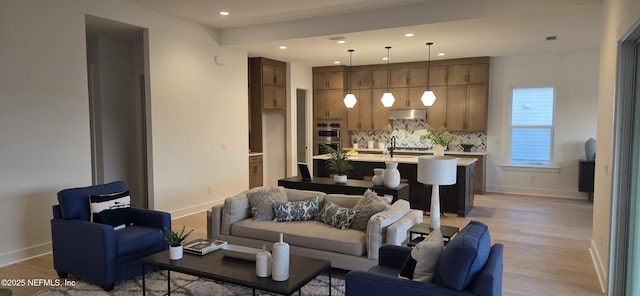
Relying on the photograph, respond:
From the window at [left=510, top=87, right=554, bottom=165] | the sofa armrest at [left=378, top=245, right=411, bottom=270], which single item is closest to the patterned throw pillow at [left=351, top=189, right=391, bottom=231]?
the sofa armrest at [left=378, top=245, right=411, bottom=270]

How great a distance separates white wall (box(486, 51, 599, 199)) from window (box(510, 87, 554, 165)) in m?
0.11

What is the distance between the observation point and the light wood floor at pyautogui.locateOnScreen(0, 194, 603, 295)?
3.70 m

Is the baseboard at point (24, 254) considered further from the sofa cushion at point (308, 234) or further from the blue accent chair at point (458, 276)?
the blue accent chair at point (458, 276)

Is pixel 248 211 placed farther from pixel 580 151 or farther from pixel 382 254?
pixel 580 151

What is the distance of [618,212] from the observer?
3.27m

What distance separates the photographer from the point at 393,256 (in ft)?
9.62

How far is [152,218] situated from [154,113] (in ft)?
7.02

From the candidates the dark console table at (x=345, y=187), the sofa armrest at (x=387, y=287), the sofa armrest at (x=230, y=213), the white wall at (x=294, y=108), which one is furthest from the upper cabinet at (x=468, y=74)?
the sofa armrest at (x=387, y=287)

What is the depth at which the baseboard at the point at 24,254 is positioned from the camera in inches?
163

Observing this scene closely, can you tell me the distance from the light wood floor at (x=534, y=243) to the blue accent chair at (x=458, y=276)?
1.52 meters

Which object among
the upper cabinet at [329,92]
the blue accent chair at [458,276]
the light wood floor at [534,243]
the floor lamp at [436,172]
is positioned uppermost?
the upper cabinet at [329,92]

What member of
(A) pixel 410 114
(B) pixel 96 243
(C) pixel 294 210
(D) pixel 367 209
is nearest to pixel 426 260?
(D) pixel 367 209

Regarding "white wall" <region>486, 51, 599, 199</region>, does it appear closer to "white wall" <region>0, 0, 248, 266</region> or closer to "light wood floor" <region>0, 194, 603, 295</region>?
"light wood floor" <region>0, 194, 603, 295</region>

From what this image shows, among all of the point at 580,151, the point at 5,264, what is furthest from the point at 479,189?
the point at 5,264
